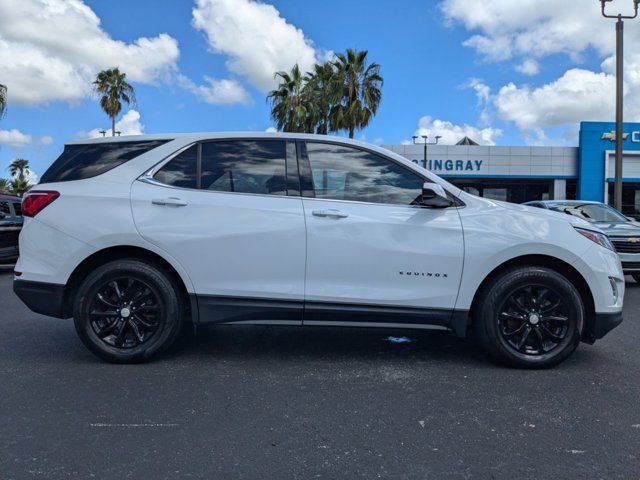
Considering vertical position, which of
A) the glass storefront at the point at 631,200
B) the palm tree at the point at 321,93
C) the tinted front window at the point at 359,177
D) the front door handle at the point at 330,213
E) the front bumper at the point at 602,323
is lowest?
the front bumper at the point at 602,323

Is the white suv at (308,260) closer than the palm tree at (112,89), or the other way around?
the white suv at (308,260)

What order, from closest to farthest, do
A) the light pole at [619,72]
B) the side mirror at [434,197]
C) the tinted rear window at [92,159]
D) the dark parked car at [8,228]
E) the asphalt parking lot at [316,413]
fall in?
the asphalt parking lot at [316,413]
the side mirror at [434,197]
the tinted rear window at [92,159]
the dark parked car at [8,228]
the light pole at [619,72]

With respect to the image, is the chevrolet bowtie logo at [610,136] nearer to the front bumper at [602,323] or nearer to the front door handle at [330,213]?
the front bumper at [602,323]

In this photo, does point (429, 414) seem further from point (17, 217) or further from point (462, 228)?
point (17, 217)

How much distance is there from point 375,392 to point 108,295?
222 centimetres

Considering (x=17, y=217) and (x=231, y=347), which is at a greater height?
(x=17, y=217)

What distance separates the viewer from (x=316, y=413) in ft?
10.2

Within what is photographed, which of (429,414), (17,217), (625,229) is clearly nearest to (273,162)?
(429,414)

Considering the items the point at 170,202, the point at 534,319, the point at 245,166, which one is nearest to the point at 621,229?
the point at 534,319

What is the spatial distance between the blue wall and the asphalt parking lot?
27.6 metres

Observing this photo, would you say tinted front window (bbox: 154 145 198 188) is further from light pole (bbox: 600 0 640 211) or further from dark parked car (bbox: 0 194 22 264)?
light pole (bbox: 600 0 640 211)

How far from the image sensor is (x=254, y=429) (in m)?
2.87

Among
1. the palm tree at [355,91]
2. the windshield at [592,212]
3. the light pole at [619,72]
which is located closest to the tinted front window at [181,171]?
the windshield at [592,212]

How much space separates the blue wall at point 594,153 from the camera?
2836cm
